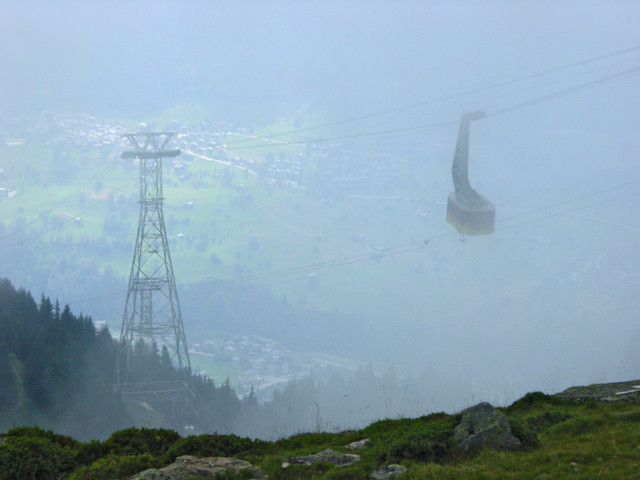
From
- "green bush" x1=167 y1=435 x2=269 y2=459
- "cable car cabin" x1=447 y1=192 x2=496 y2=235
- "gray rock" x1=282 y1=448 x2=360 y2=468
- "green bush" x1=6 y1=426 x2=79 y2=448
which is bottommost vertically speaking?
"gray rock" x1=282 y1=448 x2=360 y2=468

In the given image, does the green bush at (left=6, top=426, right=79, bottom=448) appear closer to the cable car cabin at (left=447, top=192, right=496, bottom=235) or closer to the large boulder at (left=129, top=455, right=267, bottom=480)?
the large boulder at (left=129, top=455, right=267, bottom=480)

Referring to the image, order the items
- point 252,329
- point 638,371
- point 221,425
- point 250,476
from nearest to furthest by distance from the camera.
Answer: point 250,476 < point 221,425 < point 638,371 < point 252,329

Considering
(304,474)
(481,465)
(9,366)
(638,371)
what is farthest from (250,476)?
(638,371)

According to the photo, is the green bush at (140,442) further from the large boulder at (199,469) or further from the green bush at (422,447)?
the green bush at (422,447)

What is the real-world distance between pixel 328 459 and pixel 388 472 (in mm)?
2019

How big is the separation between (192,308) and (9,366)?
128653 millimetres

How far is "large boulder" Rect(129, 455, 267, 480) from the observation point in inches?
540

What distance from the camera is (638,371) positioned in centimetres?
13112

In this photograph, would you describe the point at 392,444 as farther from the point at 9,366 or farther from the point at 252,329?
the point at 252,329

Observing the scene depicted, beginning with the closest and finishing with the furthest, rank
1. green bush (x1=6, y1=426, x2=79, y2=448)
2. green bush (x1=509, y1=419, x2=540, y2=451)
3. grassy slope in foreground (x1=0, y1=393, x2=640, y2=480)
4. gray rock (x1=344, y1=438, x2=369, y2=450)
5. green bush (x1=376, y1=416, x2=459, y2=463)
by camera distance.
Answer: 1. grassy slope in foreground (x1=0, y1=393, x2=640, y2=480)
2. green bush (x1=376, y1=416, x2=459, y2=463)
3. green bush (x1=509, y1=419, x2=540, y2=451)
4. gray rock (x1=344, y1=438, x2=369, y2=450)
5. green bush (x1=6, y1=426, x2=79, y2=448)

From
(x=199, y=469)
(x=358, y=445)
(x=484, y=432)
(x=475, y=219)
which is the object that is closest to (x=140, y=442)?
(x=199, y=469)

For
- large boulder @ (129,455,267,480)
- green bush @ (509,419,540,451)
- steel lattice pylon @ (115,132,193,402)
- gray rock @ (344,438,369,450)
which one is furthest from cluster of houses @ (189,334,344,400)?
green bush @ (509,419,540,451)

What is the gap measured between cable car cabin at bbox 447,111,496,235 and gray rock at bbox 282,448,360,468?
1375 inches

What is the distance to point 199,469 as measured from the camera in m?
14.2
